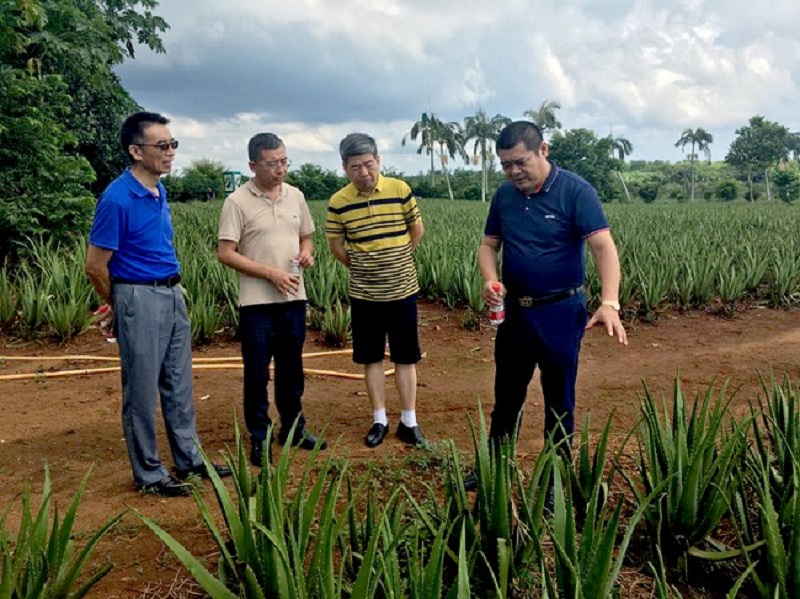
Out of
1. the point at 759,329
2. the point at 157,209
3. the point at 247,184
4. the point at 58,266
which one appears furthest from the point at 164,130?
the point at 759,329

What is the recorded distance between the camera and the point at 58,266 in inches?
243

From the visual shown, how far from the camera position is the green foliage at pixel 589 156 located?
50.2 metres

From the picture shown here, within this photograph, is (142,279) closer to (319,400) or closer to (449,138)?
(319,400)

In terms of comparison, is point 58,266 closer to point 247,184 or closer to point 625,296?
point 247,184

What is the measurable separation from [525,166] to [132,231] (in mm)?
1596

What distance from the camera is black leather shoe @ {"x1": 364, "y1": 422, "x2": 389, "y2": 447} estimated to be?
3.62 metres

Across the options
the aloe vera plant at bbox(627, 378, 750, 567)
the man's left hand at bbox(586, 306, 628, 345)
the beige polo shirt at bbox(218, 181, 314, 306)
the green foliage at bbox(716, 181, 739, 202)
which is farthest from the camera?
the green foliage at bbox(716, 181, 739, 202)

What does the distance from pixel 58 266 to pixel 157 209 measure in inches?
150

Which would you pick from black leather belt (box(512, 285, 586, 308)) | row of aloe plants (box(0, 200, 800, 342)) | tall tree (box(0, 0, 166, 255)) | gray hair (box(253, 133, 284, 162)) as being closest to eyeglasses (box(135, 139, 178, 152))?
gray hair (box(253, 133, 284, 162))

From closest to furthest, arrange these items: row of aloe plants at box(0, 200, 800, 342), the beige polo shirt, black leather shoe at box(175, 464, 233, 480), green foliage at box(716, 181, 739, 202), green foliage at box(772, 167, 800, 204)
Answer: black leather shoe at box(175, 464, 233, 480) → the beige polo shirt → row of aloe plants at box(0, 200, 800, 342) → green foliage at box(772, 167, 800, 204) → green foliage at box(716, 181, 739, 202)

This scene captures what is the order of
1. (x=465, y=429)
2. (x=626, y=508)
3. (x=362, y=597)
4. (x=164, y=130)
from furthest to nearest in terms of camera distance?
(x=465, y=429)
(x=164, y=130)
(x=626, y=508)
(x=362, y=597)

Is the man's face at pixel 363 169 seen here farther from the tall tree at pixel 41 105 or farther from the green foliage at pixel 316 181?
the green foliage at pixel 316 181

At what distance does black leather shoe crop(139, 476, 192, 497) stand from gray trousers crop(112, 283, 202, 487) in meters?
0.02

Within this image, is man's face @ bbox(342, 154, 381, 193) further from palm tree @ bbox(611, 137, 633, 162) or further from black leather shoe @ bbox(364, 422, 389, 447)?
palm tree @ bbox(611, 137, 633, 162)
